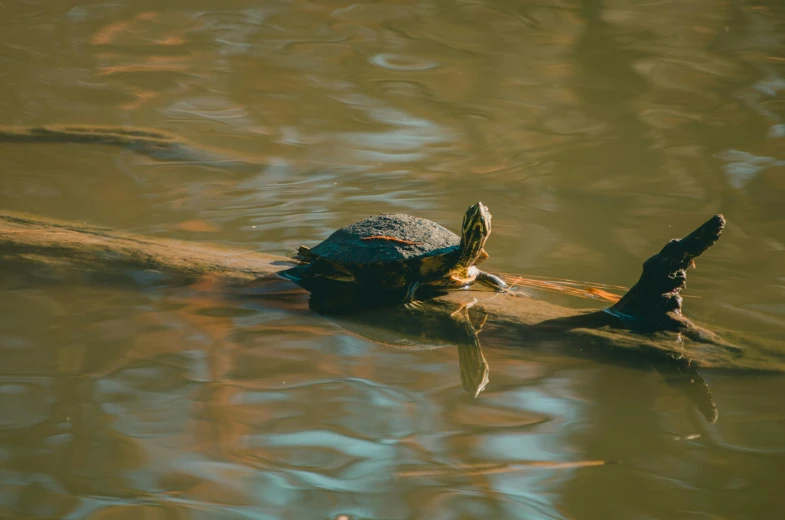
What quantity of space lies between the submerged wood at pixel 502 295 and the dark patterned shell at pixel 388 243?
216 millimetres

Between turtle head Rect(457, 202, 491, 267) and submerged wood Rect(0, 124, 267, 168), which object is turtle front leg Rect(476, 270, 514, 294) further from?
submerged wood Rect(0, 124, 267, 168)

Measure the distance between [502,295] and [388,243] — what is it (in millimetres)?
568

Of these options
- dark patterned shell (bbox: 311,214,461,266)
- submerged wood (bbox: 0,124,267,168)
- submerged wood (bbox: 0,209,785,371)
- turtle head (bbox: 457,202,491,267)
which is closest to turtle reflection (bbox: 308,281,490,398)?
submerged wood (bbox: 0,209,785,371)

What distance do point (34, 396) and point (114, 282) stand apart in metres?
0.96

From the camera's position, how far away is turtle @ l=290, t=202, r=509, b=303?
3488 mm

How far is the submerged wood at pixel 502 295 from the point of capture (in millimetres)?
2969

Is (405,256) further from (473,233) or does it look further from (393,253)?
(473,233)

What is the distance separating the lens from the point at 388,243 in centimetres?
354

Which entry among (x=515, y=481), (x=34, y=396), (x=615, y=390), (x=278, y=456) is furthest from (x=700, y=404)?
(x=34, y=396)

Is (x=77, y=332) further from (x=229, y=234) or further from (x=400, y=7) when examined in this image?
(x=400, y=7)

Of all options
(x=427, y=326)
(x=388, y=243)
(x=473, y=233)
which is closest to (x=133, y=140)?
(x=388, y=243)

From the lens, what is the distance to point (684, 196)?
5410 millimetres

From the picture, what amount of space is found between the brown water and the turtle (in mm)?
251

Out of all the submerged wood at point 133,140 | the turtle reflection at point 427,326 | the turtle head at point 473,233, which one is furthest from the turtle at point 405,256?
the submerged wood at point 133,140
